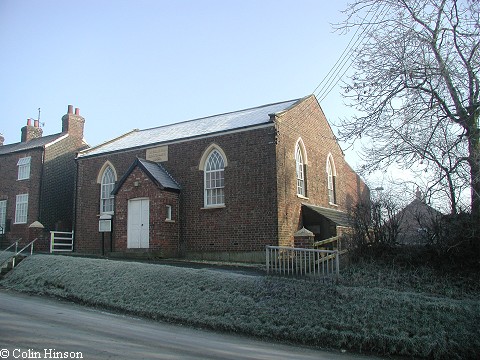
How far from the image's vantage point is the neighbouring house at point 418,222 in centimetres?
1254

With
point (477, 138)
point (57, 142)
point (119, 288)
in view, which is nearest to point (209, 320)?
point (119, 288)

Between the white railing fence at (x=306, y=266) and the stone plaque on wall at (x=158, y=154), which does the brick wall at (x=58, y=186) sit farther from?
the white railing fence at (x=306, y=266)

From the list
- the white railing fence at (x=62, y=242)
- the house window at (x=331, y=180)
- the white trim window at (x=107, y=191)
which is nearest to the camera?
the white trim window at (x=107, y=191)

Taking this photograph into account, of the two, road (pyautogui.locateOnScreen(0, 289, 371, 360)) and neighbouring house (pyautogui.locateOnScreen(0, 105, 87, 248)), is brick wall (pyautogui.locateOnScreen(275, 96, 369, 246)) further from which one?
neighbouring house (pyautogui.locateOnScreen(0, 105, 87, 248))

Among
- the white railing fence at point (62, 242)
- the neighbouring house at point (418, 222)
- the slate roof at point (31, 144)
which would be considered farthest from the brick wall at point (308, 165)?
the slate roof at point (31, 144)

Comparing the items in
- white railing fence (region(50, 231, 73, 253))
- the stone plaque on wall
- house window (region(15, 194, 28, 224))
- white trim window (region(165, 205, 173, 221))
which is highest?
the stone plaque on wall

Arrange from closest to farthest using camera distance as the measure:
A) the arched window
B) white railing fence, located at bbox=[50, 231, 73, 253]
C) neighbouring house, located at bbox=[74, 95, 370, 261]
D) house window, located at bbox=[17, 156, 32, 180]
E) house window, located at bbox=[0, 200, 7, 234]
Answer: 1. neighbouring house, located at bbox=[74, 95, 370, 261]
2. the arched window
3. white railing fence, located at bbox=[50, 231, 73, 253]
4. house window, located at bbox=[17, 156, 32, 180]
5. house window, located at bbox=[0, 200, 7, 234]

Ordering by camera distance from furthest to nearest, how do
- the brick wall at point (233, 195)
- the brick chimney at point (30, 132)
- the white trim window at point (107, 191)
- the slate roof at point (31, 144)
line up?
1. the brick chimney at point (30, 132)
2. the slate roof at point (31, 144)
3. the white trim window at point (107, 191)
4. the brick wall at point (233, 195)

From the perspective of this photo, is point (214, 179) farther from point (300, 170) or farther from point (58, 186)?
point (58, 186)

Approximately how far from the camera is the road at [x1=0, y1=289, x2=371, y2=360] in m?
6.91

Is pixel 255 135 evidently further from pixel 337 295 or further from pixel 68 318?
pixel 68 318

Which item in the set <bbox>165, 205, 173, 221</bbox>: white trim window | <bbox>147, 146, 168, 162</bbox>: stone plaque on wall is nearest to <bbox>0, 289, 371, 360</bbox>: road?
<bbox>165, 205, 173, 221</bbox>: white trim window

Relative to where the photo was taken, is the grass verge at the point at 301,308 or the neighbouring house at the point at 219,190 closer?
the grass verge at the point at 301,308

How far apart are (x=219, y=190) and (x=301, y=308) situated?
396 inches
